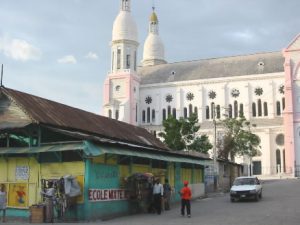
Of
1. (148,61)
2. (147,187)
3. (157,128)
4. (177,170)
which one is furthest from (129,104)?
(147,187)

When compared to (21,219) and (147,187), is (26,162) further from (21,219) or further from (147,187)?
(147,187)

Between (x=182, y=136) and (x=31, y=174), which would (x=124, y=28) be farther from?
(x=31, y=174)

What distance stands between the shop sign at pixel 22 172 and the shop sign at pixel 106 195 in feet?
10.7

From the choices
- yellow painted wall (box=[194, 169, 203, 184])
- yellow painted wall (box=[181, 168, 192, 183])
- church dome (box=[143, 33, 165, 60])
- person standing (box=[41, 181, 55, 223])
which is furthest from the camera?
church dome (box=[143, 33, 165, 60])

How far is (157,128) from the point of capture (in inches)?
2881

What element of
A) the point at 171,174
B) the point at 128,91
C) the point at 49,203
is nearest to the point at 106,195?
the point at 49,203

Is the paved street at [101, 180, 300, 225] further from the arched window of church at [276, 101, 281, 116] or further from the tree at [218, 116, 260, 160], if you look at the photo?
the arched window of church at [276, 101, 281, 116]

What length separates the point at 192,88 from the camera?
74.4 meters

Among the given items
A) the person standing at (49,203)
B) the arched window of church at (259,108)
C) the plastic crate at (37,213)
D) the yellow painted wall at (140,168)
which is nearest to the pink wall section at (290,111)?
the arched window of church at (259,108)

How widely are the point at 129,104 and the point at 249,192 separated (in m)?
49.2

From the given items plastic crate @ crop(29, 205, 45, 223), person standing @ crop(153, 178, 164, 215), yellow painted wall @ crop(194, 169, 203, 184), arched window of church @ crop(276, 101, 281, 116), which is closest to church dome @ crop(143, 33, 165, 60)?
arched window of church @ crop(276, 101, 281, 116)

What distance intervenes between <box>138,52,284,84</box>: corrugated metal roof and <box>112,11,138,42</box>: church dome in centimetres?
816

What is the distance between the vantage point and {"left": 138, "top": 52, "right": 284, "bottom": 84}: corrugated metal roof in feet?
236

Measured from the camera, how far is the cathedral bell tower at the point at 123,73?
242 feet
